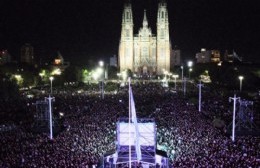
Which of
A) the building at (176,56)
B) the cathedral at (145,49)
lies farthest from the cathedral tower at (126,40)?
the building at (176,56)

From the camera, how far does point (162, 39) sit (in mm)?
132375

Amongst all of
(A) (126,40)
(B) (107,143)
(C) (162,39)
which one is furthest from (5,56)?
(B) (107,143)

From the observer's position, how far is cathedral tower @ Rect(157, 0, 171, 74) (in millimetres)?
129375

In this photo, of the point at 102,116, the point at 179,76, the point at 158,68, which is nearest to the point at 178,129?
the point at 102,116

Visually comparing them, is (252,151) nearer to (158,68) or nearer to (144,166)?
(144,166)

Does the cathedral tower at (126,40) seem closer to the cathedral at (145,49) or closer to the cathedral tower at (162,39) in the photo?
the cathedral at (145,49)

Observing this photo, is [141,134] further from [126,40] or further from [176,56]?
[176,56]

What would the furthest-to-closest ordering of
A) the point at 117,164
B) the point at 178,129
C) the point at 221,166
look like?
the point at 178,129
the point at 117,164
the point at 221,166

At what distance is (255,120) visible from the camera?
119 feet

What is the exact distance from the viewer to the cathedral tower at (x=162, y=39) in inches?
5094

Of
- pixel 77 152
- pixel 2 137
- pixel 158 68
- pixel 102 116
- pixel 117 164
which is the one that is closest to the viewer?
pixel 117 164

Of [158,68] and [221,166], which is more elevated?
[158,68]

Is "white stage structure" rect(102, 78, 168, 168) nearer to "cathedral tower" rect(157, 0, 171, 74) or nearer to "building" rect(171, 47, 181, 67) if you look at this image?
"cathedral tower" rect(157, 0, 171, 74)

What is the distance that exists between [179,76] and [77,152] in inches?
3788
